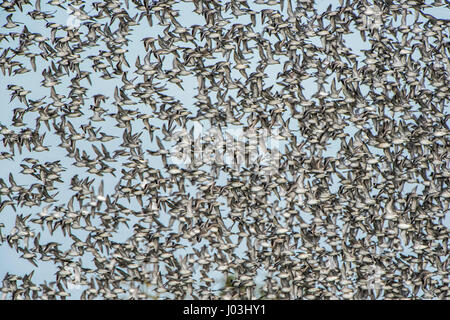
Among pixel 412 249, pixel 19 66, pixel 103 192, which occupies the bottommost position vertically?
pixel 412 249

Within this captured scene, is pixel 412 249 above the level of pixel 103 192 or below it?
below

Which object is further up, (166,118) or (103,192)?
(166,118)

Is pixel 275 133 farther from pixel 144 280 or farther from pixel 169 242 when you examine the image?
pixel 144 280
